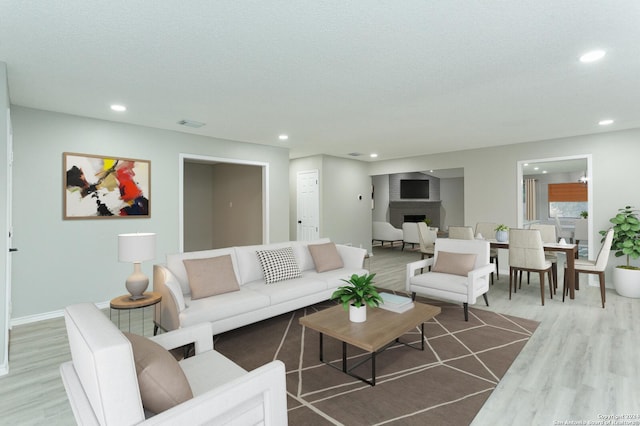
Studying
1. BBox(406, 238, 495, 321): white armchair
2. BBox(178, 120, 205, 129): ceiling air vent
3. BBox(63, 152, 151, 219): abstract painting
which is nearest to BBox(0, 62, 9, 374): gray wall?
BBox(63, 152, 151, 219): abstract painting

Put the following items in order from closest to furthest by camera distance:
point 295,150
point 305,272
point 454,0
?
point 454,0 → point 305,272 → point 295,150

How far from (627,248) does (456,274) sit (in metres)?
2.74

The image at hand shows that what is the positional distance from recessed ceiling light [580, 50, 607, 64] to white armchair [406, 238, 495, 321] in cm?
223

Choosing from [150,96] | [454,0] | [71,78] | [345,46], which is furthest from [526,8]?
[71,78]

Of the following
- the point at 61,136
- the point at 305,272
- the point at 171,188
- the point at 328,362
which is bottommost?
the point at 328,362

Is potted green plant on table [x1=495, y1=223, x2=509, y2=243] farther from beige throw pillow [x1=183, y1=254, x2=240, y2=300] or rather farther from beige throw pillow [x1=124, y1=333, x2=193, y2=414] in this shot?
beige throw pillow [x1=124, y1=333, x2=193, y2=414]

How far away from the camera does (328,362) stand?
9.00 feet

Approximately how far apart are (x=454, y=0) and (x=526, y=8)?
47 centimetres

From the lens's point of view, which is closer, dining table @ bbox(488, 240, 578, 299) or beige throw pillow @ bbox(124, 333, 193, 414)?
beige throw pillow @ bbox(124, 333, 193, 414)

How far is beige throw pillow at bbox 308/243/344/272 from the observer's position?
438 cm

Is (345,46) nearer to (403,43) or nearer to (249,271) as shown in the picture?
(403,43)

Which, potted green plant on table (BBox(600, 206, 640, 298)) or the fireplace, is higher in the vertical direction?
the fireplace

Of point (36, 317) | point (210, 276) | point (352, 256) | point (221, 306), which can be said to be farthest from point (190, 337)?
point (36, 317)

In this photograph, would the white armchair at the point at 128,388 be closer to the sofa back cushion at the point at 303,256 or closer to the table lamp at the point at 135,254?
the table lamp at the point at 135,254
